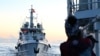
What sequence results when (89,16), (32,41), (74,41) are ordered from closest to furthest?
1. (74,41)
2. (89,16)
3. (32,41)

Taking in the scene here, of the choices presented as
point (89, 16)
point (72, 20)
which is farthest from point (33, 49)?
point (72, 20)

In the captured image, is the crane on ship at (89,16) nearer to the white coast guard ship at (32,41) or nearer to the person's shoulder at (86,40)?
the person's shoulder at (86,40)

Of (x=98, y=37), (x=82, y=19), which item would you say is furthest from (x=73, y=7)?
(x=98, y=37)

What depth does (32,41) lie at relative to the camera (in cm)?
4788

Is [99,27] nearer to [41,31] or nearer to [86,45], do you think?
[86,45]

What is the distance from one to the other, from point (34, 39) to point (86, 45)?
43.7 m

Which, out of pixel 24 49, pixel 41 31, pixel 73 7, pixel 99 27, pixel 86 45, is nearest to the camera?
pixel 86 45

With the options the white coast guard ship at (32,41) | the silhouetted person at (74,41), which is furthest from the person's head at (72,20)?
the white coast guard ship at (32,41)

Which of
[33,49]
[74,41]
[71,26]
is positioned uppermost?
[71,26]

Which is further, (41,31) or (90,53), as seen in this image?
(41,31)

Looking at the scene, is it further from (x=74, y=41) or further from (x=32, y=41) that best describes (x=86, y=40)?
(x=32, y=41)

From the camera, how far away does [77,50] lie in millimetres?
6023

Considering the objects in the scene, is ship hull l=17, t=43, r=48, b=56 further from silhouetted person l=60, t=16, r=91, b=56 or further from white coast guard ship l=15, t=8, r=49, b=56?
silhouetted person l=60, t=16, r=91, b=56

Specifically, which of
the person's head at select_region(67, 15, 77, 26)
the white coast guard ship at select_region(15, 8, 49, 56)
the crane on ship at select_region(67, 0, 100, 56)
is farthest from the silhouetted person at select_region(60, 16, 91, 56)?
the white coast guard ship at select_region(15, 8, 49, 56)
